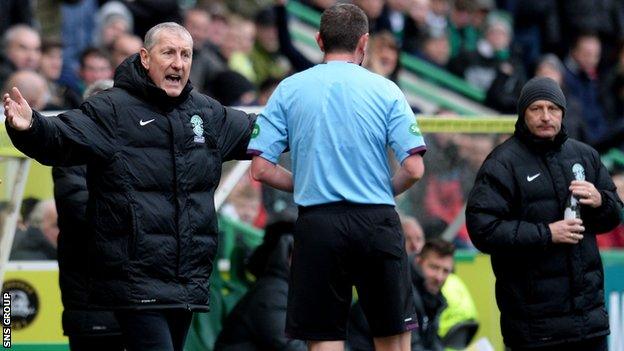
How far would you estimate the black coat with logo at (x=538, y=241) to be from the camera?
802 cm

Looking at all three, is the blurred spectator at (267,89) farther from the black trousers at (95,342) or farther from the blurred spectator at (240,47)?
the black trousers at (95,342)

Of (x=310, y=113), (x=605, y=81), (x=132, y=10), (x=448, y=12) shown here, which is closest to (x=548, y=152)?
(x=310, y=113)

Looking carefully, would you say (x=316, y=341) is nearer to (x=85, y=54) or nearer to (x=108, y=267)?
(x=108, y=267)

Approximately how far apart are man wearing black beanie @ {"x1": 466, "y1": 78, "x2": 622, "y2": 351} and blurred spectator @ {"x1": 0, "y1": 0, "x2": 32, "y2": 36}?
7165 mm

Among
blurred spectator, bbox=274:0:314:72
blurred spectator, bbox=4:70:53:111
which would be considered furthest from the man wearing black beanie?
blurred spectator, bbox=274:0:314:72

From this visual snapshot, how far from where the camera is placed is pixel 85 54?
12.8m

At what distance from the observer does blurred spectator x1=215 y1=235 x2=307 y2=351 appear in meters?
9.08

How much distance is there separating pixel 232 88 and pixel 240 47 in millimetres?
1658

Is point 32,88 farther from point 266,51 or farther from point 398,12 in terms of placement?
point 398,12

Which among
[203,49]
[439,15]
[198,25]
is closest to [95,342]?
[203,49]

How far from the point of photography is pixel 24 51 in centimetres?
1305

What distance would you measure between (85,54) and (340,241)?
20.2 feet

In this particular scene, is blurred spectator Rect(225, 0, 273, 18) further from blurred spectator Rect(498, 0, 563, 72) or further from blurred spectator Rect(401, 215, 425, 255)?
blurred spectator Rect(401, 215, 425, 255)

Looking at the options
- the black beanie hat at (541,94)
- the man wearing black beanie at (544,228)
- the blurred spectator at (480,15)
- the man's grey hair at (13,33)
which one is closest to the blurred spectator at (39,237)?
the man wearing black beanie at (544,228)
